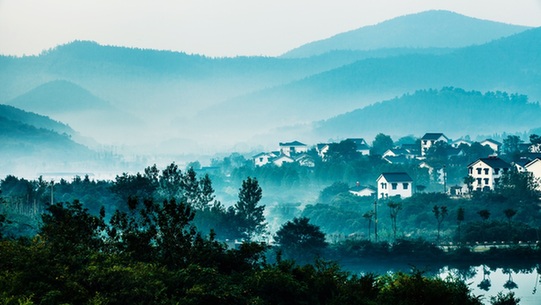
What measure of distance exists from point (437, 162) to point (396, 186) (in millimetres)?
9258

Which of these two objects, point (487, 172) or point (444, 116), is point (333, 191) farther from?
point (444, 116)

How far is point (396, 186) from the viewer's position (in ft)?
151

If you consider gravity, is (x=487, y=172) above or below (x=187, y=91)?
below

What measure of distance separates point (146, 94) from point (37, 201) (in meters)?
148

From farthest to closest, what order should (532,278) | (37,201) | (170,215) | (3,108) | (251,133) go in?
(251,133)
(3,108)
(37,201)
(532,278)
(170,215)

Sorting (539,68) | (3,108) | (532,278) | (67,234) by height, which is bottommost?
(532,278)

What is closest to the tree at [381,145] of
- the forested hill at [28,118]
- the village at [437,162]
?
the village at [437,162]

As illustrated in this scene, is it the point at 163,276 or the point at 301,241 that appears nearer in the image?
the point at 163,276

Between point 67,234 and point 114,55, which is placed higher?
point 114,55

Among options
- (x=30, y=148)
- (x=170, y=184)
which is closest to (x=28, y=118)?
(x=30, y=148)

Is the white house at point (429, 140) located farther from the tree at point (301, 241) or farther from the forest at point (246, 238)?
the tree at point (301, 241)

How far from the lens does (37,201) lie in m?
39.7

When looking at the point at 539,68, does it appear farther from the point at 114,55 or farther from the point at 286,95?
the point at 114,55

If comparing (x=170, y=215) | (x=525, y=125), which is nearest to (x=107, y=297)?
(x=170, y=215)
